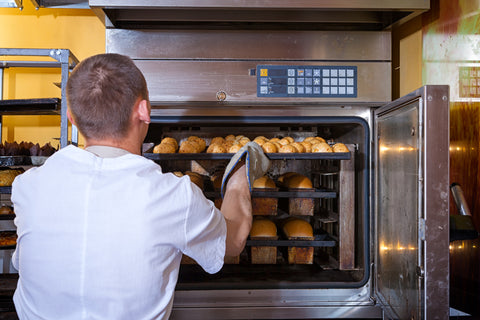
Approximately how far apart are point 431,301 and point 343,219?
0.63 meters

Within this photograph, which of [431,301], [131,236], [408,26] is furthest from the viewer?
[408,26]

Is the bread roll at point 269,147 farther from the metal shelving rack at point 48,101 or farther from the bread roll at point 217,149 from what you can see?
the metal shelving rack at point 48,101

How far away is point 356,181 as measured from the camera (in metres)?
1.93

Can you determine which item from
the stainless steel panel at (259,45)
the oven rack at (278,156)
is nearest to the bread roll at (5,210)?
the oven rack at (278,156)

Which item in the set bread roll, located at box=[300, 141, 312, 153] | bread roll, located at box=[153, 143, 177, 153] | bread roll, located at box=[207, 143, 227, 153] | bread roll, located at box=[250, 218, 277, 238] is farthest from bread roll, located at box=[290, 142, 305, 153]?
bread roll, located at box=[153, 143, 177, 153]

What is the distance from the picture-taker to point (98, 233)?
0.88m

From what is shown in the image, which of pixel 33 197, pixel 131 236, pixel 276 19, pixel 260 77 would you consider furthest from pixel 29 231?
pixel 276 19

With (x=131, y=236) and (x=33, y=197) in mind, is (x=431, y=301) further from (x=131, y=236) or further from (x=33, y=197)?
(x=33, y=197)

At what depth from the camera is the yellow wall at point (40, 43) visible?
2408mm

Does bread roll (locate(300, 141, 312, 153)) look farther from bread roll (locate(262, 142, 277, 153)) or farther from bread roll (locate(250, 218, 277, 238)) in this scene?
bread roll (locate(250, 218, 277, 238))

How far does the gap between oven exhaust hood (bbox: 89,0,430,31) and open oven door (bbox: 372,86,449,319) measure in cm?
47

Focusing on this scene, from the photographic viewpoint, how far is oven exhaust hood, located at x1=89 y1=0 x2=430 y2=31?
5.22 ft

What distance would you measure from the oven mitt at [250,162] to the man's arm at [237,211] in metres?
0.03

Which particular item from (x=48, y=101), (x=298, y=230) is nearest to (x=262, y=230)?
(x=298, y=230)
